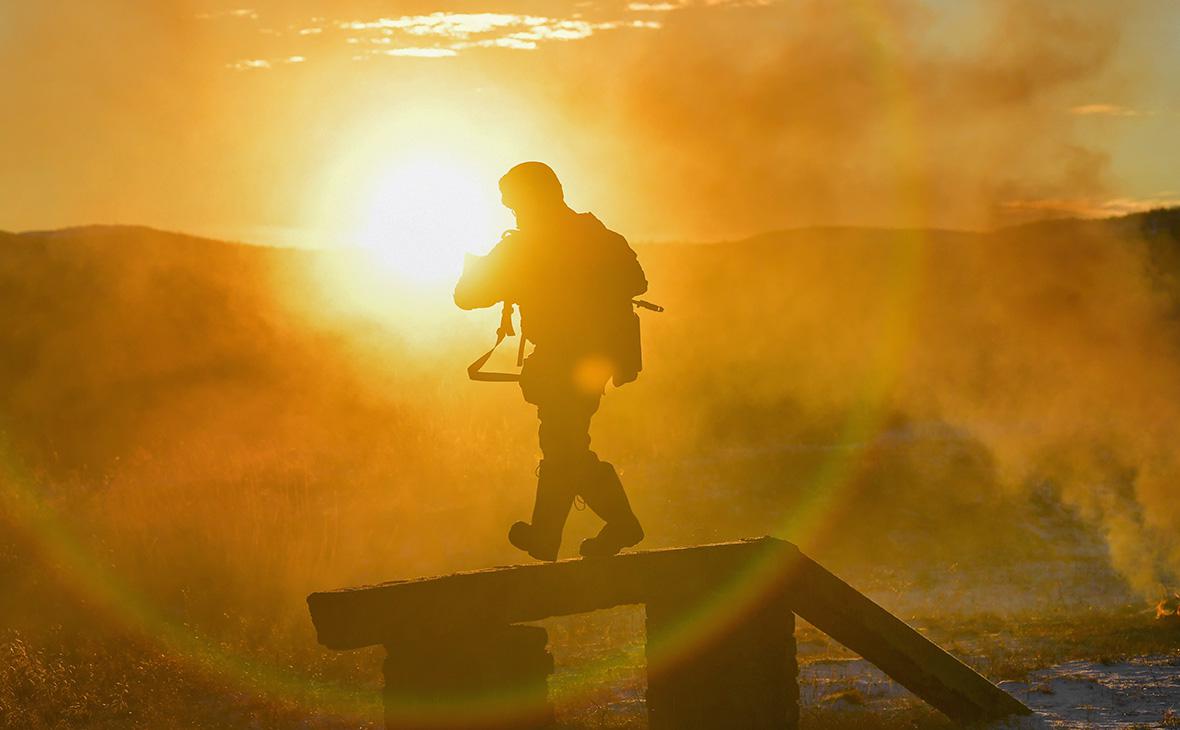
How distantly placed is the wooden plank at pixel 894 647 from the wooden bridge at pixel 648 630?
0.01 m

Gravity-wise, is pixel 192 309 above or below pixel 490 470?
above

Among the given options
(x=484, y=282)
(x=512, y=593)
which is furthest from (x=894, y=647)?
(x=484, y=282)

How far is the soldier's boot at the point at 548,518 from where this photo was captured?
8156 millimetres

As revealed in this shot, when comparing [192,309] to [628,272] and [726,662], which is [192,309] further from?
[726,662]

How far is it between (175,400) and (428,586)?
2670cm

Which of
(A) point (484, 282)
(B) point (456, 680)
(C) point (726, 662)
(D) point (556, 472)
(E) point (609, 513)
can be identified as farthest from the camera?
(E) point (609, 513)

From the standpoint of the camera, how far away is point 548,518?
26.9ft

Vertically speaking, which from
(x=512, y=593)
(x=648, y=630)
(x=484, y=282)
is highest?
(x=484, y=282)

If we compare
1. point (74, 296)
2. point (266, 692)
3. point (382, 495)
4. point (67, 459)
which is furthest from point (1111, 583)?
point (74, 296)

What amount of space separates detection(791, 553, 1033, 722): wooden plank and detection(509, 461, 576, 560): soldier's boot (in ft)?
4.55

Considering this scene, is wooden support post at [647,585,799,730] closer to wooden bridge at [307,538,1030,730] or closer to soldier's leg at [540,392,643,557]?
wooden bridge at [307,538,1030,730]

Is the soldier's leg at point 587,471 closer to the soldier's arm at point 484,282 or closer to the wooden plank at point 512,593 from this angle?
the wooden plank at point 512,593

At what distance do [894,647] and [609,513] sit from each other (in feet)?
6.01

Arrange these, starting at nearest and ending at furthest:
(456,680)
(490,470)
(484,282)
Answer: (456,680), (484,282), (490,470)
